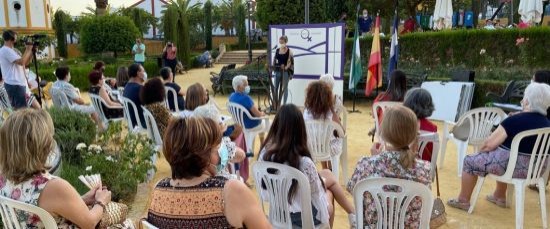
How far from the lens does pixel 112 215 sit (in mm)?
2217

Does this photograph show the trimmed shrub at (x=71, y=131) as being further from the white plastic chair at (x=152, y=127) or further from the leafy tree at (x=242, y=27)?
the leafy tree at (x=242, y=27)

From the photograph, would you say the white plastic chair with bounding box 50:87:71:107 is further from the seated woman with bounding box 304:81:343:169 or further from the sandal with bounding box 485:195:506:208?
the sandal with bounding box 485:195:506:208

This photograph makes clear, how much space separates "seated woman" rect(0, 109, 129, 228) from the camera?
1820 millimetres

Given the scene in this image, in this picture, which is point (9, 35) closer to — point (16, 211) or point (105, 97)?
point (105, 97)

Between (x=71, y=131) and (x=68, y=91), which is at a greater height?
(x=68, y=91)

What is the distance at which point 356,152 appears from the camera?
5930 millimetres

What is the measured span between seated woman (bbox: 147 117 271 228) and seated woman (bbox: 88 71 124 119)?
4408 millimetres

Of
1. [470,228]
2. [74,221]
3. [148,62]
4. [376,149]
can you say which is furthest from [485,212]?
[148,62]

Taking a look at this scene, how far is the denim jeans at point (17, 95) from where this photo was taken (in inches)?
244

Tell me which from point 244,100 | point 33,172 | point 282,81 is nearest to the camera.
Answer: point 33,172

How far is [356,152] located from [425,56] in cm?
615

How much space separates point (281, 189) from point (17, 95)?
513 cm

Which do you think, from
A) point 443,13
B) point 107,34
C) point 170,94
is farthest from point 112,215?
point 107,34

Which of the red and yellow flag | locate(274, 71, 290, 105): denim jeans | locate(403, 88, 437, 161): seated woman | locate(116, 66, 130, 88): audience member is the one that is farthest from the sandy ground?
locate(274, 71, 290, 105): denim jeans
